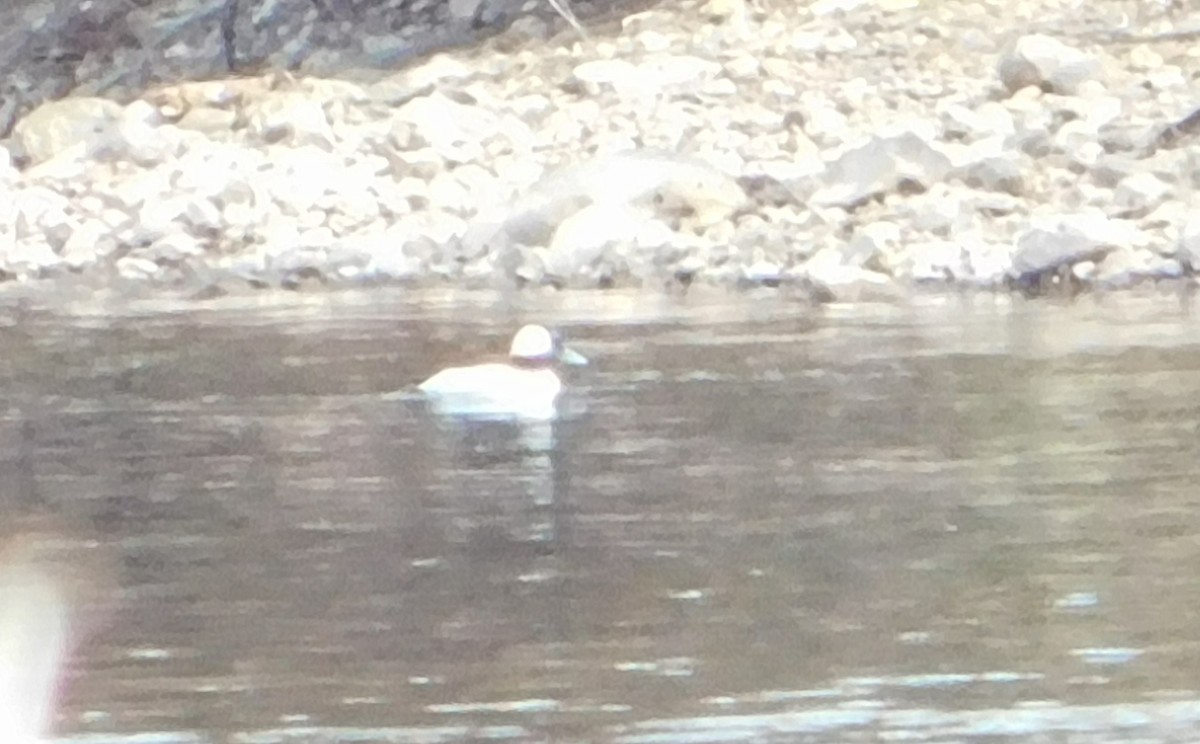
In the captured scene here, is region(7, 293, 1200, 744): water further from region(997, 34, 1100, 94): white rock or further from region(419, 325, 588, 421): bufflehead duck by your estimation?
region(997, 34, 1100, 94): white rock

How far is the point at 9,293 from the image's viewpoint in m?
4.40

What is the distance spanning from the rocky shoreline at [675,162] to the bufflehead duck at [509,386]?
1.47 metres

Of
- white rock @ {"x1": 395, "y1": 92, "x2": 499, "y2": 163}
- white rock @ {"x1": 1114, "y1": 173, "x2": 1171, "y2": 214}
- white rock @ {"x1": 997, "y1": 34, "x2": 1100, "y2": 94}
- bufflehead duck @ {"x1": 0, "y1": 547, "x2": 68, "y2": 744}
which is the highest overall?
white rock @ {"x1": 997, "y1": 34, "x2": 1100, "y2": 94}

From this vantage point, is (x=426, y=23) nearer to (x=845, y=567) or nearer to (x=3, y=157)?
(x=3, y=157)

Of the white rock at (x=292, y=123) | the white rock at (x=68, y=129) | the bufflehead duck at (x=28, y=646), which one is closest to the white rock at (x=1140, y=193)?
the white rock at (x=292, y=123)

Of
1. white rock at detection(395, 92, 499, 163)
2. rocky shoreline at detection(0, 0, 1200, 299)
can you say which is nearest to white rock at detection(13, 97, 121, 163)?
rocky shoreline at detection(0, 0, 1200, 299)

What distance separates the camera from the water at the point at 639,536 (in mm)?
1432

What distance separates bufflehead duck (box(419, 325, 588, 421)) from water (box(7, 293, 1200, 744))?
0.18 feet

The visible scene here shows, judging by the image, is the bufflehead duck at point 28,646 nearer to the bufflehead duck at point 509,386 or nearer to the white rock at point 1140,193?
the bufflehead duck at point 509,386

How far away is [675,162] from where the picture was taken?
485cm

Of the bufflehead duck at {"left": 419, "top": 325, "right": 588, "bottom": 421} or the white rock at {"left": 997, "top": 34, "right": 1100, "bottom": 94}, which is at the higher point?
the white rock at {"left": 997, "top": 34, "right": 1100, "bottom": 94}

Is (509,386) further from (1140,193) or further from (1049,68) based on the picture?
(1049,68)

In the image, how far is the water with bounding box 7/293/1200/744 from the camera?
4.70 ft

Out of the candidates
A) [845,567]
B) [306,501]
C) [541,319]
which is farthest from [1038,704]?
[541,319]
